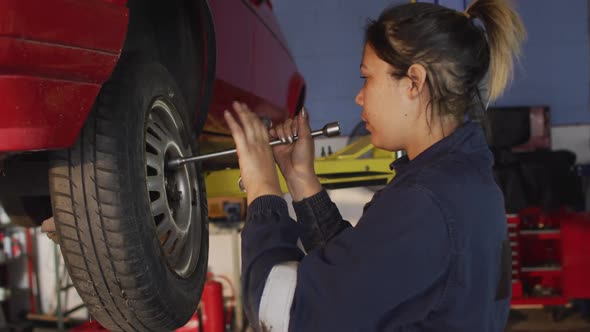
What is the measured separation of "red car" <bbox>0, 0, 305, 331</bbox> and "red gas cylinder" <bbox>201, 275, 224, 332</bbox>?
218cm

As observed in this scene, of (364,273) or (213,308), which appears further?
(213,308)

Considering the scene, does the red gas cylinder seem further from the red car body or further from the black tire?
the red car body

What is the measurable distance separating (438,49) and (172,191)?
2.49ft

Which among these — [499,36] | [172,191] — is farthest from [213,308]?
[499,36]

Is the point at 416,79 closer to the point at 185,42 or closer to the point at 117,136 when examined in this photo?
the point at 117,136

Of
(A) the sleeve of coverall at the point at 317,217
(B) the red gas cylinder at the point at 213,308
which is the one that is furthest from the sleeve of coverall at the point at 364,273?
(B) the red gas cylinder at the point at 213,308

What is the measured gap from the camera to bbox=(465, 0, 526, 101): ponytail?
3.65 feet

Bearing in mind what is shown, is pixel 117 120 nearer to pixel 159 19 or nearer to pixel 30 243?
pixel 159 19

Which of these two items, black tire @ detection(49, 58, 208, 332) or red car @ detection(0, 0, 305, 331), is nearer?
red car @ detection(0, 0, 305, 331)

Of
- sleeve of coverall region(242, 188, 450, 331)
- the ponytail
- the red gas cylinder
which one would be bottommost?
the red gas cylinder

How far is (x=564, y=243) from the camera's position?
4180 millimetres

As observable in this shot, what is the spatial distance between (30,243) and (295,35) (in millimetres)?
3276

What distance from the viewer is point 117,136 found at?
42.0 inches

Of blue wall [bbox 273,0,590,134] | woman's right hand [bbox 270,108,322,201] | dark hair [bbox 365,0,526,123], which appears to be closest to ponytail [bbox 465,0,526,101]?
dark hair [bbox 365,0,526,123]
